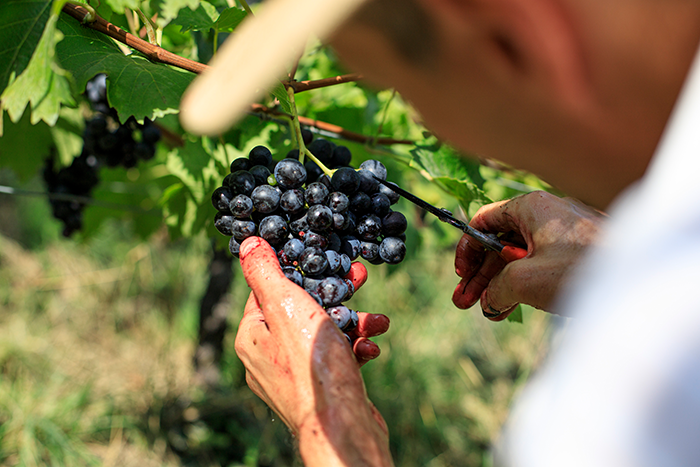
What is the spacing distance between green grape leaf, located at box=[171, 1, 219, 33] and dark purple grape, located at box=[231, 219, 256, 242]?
530mm

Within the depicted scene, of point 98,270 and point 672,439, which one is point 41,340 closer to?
point 98,270

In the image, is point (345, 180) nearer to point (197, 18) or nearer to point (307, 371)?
point (307, 371)

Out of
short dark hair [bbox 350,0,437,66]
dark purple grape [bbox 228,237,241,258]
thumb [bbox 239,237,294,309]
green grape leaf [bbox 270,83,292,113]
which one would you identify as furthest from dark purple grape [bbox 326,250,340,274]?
short dark hair [bbox 350,0,437,66]

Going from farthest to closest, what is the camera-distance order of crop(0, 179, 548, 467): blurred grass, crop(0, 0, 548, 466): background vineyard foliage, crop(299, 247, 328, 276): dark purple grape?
crop(0, 179, 548, 467): blurred grass, crop(0, 0, 548, 466): background vineyard foliage, crop(299, 247, 328, 276): dark purple grape

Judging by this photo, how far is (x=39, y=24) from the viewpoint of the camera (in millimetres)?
1191

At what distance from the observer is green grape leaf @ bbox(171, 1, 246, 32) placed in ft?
3.90

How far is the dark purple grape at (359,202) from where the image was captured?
108cm

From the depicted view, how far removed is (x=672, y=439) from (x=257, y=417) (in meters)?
2.67

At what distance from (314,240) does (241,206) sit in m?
0.17

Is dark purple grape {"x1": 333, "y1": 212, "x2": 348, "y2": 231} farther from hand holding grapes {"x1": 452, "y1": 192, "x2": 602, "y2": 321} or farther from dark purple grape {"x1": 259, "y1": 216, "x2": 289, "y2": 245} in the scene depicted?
hand holding grapes {"x1": 452, "y1": 192, "x2": 602, "y2": 321}

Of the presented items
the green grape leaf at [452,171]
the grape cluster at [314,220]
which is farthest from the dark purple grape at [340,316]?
the green grape leaf at [452,171]

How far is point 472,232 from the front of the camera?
1153 mm

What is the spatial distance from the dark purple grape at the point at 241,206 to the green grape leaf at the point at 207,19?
1.57ft

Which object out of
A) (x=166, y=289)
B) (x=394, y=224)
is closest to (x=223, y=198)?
(x=394, y=224)
